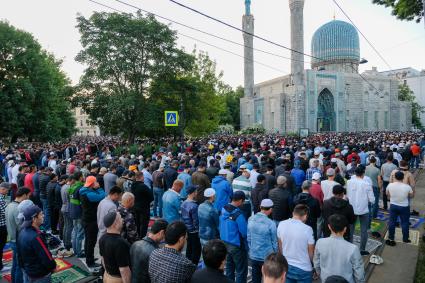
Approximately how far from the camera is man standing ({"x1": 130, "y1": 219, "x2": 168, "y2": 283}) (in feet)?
11.2

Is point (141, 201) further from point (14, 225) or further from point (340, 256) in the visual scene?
point (340, 256)

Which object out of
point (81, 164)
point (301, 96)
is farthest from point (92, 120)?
point (301, 96)

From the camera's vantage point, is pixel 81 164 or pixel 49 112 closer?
pixel 81 164

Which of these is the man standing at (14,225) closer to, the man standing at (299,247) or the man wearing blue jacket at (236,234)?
the man wearing blue jacket at (236,234)

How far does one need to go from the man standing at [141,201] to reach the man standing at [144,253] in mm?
3327

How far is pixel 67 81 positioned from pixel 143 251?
151ft

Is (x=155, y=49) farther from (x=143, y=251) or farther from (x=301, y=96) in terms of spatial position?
(x=301, y=96)

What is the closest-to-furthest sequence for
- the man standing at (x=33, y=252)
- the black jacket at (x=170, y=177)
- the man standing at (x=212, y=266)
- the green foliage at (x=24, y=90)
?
the man standing at (x=212, y=266), the man standing at (x=33, y=252), the black jacket at (x=170, y=177), the green foliage at (x=24, y=90)

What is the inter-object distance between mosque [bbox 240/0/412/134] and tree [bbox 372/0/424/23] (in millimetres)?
38068

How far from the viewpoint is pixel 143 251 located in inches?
135

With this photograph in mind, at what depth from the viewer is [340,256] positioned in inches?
139

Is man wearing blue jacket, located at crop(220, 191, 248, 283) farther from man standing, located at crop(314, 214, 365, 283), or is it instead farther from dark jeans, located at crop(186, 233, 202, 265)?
man standing, located at crop(314, 214, 365, 283)

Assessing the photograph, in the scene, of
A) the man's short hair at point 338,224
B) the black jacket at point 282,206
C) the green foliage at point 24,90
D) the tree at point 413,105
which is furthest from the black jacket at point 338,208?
the tree at point 413,105

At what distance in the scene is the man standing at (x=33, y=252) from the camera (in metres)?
3.90
